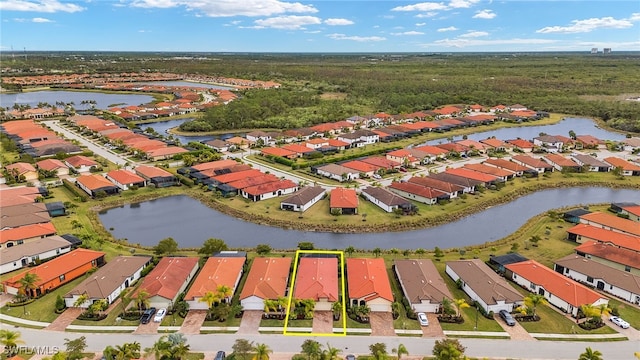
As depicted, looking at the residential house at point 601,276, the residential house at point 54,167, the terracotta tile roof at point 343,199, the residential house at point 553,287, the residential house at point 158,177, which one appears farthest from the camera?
the residential house at point 54,167

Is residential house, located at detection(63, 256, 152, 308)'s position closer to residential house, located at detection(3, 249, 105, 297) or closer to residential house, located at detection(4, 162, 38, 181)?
residential house, located at detection(3, 249, 105, 297)

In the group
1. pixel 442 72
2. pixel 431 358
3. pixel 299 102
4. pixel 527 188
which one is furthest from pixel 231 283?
pixel 442 72

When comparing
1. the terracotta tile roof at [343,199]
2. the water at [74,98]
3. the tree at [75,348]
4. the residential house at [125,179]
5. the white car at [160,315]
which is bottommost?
the white car at [160,315]

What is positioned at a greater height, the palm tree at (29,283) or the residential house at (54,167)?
the residential house at (54,167)

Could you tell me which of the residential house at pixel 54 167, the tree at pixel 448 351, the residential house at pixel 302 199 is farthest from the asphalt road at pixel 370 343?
the residential house at pixel 54 167

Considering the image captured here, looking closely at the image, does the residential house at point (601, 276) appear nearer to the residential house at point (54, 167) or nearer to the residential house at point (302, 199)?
the residential house at point (302, 199)

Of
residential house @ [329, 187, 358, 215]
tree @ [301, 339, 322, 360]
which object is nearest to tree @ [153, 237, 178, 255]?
residential house @ [329, 187, 358, 215]
